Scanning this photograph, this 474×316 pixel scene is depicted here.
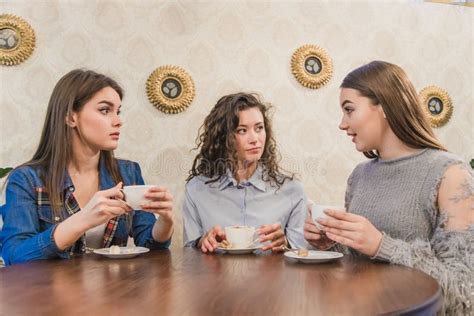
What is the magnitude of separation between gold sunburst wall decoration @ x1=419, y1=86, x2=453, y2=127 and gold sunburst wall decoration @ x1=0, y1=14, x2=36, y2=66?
2879 millimetres

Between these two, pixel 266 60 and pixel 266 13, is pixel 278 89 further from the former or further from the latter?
pixel 266 13

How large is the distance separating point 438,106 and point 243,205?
83.8 inches

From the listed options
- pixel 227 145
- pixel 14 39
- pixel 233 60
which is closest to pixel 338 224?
pixel 227 145

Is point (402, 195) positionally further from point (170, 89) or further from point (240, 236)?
point (170, 89)

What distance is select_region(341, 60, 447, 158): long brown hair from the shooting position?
5.88 ft

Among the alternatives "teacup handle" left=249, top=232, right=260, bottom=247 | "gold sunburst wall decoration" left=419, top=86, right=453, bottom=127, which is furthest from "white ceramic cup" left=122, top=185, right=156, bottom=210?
"gold sunburst wall decoration" left=419, top=86, right=453, bottom=127

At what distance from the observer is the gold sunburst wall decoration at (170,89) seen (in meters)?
3.36

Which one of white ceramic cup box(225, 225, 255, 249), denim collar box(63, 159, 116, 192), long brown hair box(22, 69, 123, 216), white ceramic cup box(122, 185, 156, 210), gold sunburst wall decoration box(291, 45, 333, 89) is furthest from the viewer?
gold sunburst wall decoration box(291, 45, 333, 89)

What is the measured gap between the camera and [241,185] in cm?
263

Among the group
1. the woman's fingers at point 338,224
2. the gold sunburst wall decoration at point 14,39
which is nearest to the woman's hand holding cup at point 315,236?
the woman's fingers at point 338,224

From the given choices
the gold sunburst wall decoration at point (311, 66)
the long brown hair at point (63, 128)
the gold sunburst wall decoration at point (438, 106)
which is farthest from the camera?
the gold sunburst wall decoration at point (438, 106)

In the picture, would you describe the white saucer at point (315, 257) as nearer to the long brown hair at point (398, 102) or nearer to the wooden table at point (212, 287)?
the wooden table at point (212, 287)

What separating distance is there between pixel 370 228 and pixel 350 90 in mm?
600

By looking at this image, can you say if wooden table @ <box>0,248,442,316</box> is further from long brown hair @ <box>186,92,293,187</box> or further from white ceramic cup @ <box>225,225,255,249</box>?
long brown hair @ <box>186,92,293,187</box>
